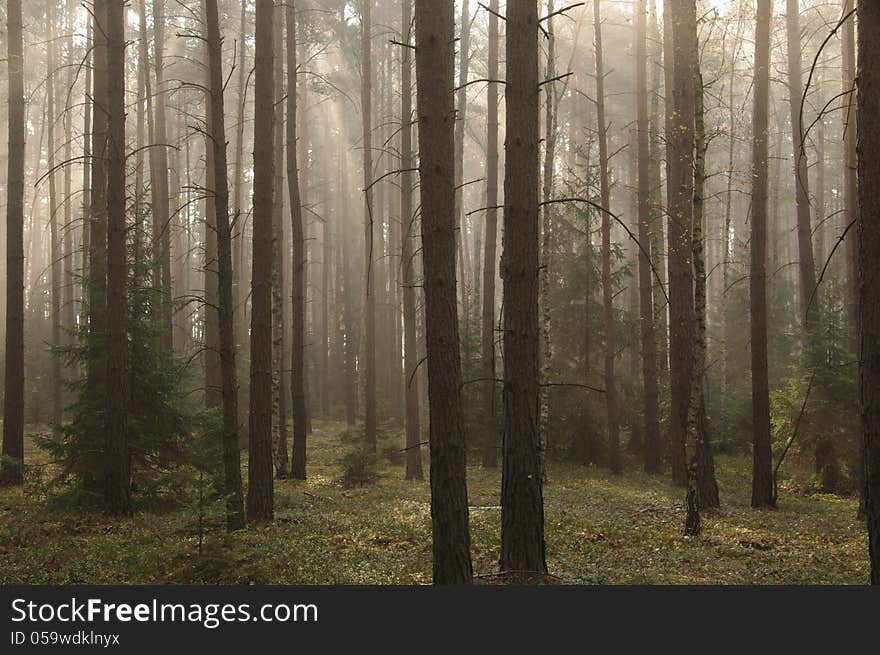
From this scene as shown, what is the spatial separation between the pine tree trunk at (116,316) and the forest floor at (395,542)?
531 mm

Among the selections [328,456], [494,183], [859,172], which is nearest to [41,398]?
[328,456]

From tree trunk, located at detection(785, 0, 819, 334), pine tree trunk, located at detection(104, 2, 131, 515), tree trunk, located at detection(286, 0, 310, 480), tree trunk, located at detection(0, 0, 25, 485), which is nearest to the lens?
→ pine tree trunk, located at detection(104, 2, 131, 515)

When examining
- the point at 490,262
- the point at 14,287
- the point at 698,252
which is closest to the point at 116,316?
the point at 14,287

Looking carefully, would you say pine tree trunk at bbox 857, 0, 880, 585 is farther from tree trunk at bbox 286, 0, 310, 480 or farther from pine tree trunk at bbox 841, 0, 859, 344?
tree trunk at bbox 286, 0, 310, 480

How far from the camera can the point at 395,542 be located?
10531 mm

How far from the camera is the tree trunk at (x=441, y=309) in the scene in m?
7.09

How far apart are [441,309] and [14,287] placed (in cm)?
1176

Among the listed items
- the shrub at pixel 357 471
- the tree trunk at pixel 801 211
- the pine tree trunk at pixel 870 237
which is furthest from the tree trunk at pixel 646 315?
the pine tree trunk at pixel 870 237

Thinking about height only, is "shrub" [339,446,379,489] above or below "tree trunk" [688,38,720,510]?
below

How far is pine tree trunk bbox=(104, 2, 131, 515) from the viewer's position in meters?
11.8

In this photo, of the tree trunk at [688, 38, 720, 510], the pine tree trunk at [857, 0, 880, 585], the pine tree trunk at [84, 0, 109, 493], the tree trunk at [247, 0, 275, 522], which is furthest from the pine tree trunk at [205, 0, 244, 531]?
the pine tree trunk at [857, 0, 880, 585]

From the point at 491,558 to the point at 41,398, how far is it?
27163 millimetres

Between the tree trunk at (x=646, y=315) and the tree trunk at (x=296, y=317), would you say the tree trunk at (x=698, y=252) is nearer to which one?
the tree trunk at (x=646, y=315)

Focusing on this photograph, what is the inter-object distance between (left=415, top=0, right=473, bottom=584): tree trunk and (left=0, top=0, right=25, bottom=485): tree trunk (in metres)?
10.7
